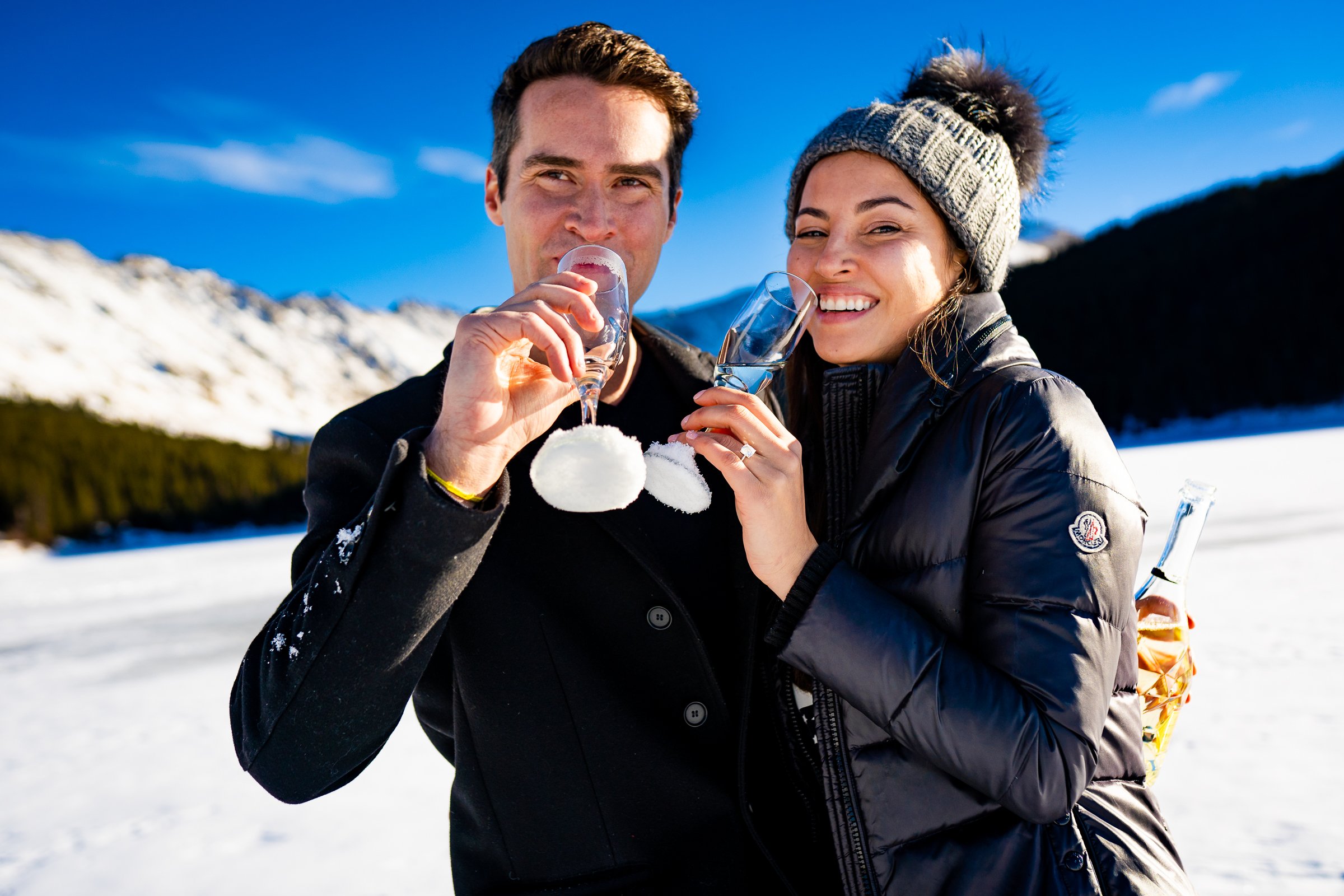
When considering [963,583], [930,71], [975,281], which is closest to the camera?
[963,583]

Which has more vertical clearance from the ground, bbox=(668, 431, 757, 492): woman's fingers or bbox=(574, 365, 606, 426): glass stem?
bbox=(574, 365, 606, 426): glass stem

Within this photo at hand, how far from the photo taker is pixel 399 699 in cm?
154

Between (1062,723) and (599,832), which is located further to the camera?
(599,832)

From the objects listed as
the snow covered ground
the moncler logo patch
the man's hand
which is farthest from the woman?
the snow covered ground

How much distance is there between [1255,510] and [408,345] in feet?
622

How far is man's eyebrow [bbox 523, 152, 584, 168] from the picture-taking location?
6.68ft

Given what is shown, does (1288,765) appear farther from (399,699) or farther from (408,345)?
(408,345)

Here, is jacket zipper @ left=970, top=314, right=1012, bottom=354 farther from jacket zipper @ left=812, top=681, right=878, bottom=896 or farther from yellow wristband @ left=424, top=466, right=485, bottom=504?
yellow wristband @ left=424, top=466, right=485, bottom=504

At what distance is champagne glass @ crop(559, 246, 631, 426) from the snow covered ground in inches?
128

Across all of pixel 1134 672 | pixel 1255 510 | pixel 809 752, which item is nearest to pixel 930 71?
pixel 1134 672

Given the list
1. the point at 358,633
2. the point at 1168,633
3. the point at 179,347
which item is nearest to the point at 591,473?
the point at 358,633

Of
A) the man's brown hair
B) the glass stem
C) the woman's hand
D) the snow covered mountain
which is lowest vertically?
the woman's hand

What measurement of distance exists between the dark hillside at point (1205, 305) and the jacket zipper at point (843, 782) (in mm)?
40694

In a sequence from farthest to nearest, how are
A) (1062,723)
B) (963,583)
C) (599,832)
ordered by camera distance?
(599,832), (963,583), (1062,723)
